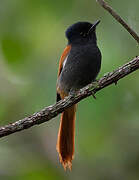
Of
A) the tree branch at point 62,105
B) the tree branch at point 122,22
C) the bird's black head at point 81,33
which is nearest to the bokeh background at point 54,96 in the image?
the bird's black head at point 81,33

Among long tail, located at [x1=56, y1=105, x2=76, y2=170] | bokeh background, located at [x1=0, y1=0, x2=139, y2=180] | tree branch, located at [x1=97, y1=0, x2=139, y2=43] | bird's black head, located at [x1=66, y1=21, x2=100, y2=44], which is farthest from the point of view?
bird's black head, located at [x1=66, y1=21, x2=100, y2=44]

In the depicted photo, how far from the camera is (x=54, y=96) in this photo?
4.37 m

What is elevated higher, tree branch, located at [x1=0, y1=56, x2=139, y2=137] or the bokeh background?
the bokeh background

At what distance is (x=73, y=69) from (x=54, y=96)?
406mm

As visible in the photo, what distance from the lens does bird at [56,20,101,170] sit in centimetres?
443

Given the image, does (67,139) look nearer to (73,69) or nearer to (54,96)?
(54,96)

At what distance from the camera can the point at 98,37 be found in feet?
15.8

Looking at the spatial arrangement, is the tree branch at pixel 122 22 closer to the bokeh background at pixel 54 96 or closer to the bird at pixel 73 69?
the bokeh background at pixel 54 96

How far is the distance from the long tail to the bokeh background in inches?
4.9

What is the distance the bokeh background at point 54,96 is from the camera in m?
4.24

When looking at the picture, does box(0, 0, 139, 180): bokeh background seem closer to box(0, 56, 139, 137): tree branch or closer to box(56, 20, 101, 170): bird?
box(56, 20, 101, 170): bird

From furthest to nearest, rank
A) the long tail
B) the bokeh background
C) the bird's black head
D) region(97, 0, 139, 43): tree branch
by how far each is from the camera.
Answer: the bird's black head → the long tail → the bokeh background → region(97, 0, 139, 43): tree branch

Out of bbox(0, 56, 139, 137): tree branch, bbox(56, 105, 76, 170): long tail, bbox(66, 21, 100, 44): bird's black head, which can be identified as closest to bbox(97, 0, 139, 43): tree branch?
bbox(0, 56, 139, 137): tree branch

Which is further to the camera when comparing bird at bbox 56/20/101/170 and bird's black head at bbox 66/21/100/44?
bird's black head at bbox 66/21/100/44
